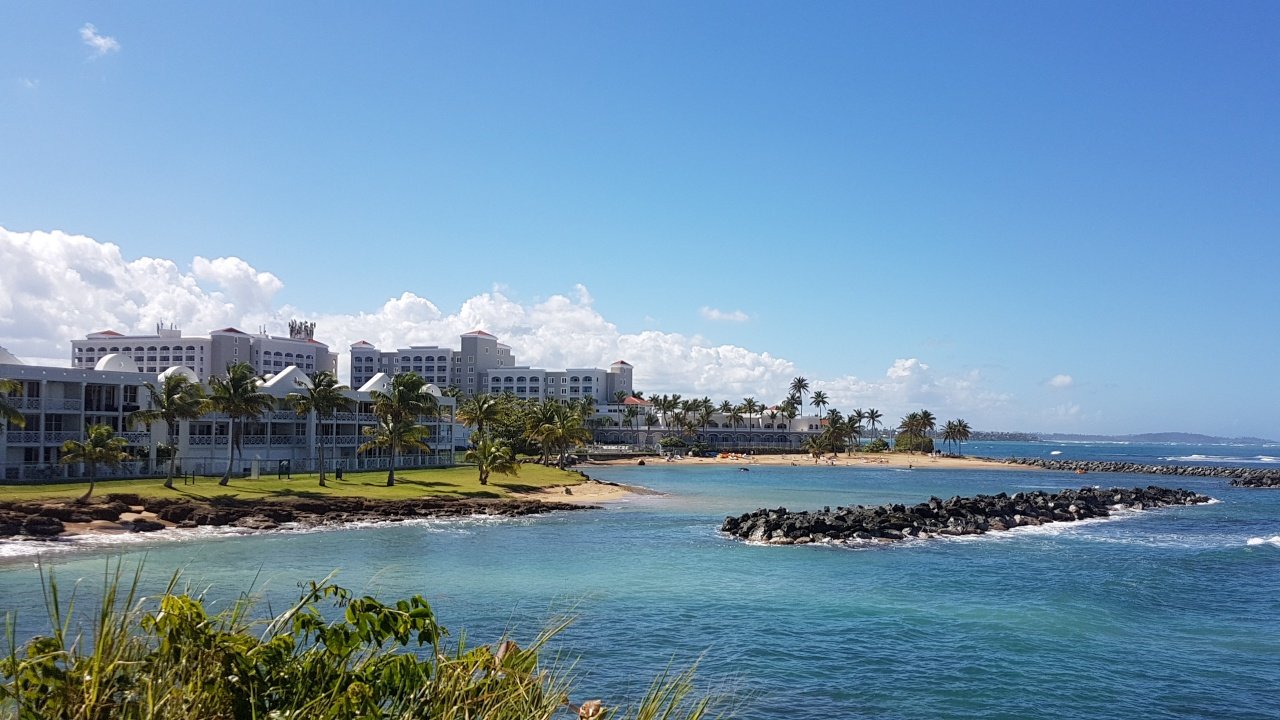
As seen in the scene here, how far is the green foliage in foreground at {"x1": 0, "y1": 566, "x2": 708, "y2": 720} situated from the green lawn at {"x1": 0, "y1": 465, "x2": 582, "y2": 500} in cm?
5134

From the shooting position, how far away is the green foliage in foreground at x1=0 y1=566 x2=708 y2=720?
6.14 metres

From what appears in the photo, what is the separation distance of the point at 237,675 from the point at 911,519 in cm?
5078

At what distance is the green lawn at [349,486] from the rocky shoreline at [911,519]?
2394 cm

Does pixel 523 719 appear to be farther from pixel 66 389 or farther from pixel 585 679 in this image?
pixel 66 389

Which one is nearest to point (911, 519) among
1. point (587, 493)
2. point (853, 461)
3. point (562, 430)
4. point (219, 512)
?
Answer: point (587, 493)

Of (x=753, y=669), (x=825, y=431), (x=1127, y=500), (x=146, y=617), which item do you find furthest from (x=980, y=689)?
(x=825, y=431)

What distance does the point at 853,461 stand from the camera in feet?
555

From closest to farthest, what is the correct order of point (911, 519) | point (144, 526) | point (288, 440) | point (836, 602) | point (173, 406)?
point (836, 602) < point (144, 526) < point (911, 519) < point (173, 406) < point (288, 440)

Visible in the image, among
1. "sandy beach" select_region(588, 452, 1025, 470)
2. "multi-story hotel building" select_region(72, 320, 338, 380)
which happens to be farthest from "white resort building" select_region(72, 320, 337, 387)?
"sandy beach" select_region(588, 452, 1025, 470)

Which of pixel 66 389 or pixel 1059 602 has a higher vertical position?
pixel 66 389

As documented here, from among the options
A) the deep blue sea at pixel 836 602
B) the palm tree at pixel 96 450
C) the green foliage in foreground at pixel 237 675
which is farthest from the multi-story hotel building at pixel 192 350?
the green foliage in foreground at pixel 237 675

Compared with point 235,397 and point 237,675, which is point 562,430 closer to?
point 235,397

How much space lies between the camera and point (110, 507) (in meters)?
46.8

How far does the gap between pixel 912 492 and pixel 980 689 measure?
73136 millimetres
